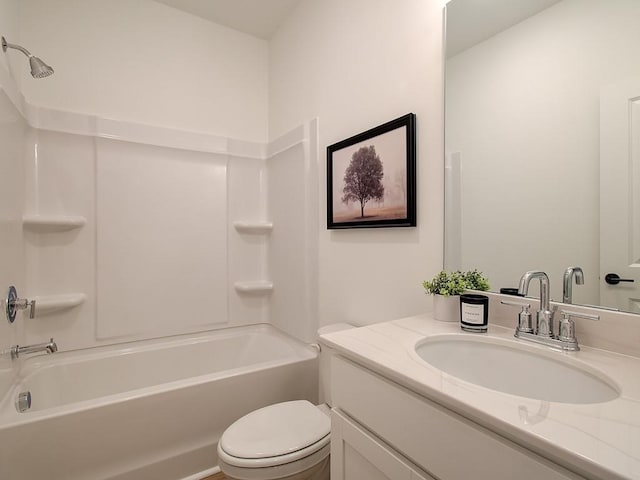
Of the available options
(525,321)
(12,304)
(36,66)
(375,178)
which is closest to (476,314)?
(525,321)

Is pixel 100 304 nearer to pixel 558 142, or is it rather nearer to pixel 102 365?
pixel 102 365

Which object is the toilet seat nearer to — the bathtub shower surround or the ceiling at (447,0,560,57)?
the bathtub shower surround

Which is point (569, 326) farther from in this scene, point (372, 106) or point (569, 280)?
point (372, 106)

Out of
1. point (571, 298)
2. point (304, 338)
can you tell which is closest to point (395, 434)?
point (571, 298)

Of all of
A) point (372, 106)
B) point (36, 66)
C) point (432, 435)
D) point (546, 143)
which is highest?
point (36, 66)

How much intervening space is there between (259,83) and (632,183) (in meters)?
2.52

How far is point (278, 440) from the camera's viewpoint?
122 cm

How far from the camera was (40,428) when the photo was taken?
4.12 ft

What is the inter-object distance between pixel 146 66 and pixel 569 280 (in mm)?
2648

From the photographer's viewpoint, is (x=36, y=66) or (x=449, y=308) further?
(x=36, y=66)

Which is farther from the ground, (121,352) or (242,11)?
(242,11)

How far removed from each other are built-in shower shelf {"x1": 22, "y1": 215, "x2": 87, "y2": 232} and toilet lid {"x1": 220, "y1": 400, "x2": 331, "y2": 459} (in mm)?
1535

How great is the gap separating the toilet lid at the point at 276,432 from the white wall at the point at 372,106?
0.52 m

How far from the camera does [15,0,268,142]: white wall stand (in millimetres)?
1913
